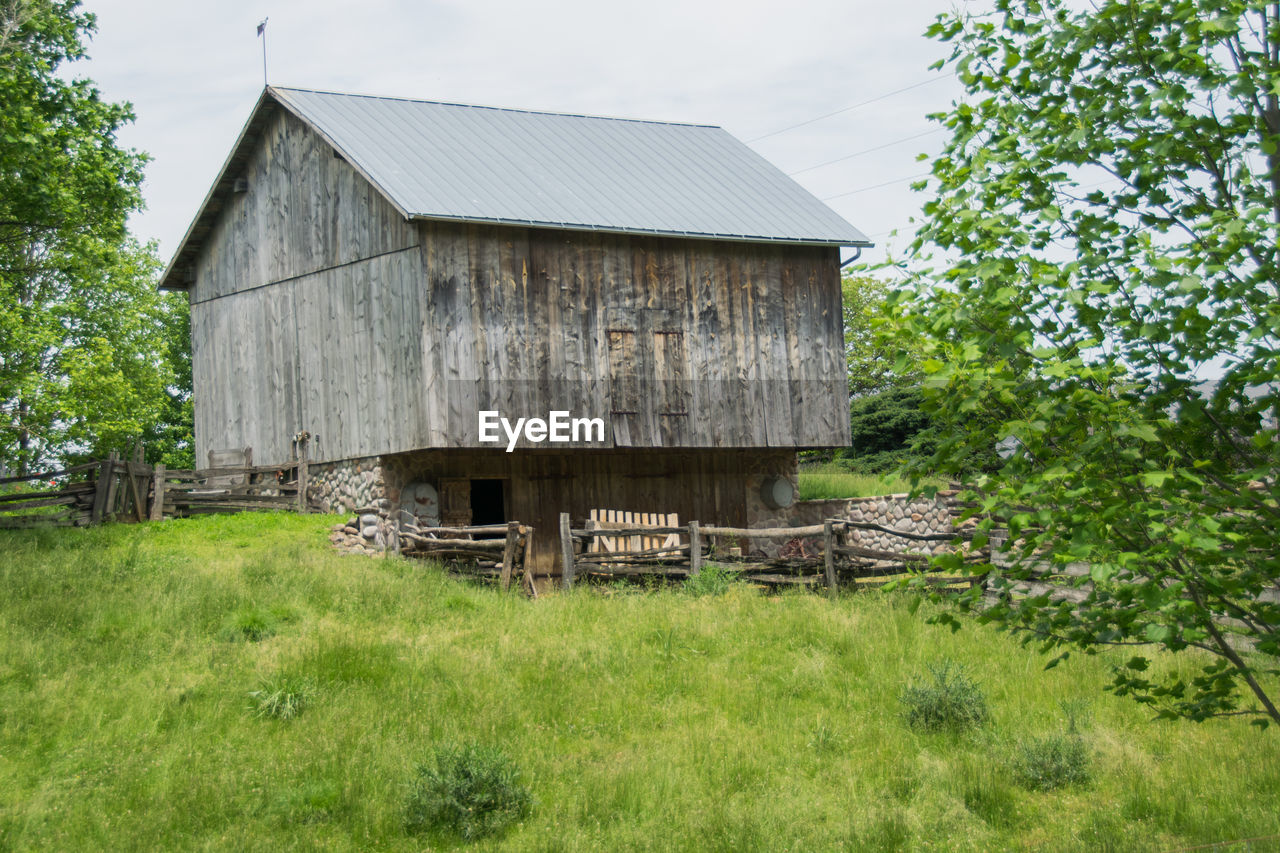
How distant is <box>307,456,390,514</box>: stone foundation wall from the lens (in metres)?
20.8

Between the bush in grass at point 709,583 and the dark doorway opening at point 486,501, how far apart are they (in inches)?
329

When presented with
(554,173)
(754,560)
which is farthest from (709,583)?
(554,173)

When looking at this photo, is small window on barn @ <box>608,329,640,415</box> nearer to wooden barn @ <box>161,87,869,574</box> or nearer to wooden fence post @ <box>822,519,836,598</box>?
wooden barn @ <box>161,87,869,574</box>

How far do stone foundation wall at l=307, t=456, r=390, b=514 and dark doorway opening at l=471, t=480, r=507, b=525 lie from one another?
3.08 meters

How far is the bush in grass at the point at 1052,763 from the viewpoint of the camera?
879 cm

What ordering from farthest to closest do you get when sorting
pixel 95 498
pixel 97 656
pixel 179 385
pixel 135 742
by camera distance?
pixel 179 385 < pixel 95 498 < pixel 97 656 < pixel 135 742

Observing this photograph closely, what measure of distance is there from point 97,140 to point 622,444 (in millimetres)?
10410

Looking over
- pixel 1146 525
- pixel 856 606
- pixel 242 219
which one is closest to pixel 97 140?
pixel 242 219

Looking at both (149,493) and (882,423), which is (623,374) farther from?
(882,423)

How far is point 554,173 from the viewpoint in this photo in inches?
874

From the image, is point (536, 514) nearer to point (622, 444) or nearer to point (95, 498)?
point (622, 444)

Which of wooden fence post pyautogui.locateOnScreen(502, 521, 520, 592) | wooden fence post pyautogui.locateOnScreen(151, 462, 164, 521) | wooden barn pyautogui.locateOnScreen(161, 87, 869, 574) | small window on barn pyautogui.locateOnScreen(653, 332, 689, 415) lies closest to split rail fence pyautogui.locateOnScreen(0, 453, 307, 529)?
wooden fence post pyautogui.locateOnScreen(151, 462, 164, 521)

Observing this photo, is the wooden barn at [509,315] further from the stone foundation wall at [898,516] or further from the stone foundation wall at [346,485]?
the stone foundation wall at [898,516]

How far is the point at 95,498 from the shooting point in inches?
799
